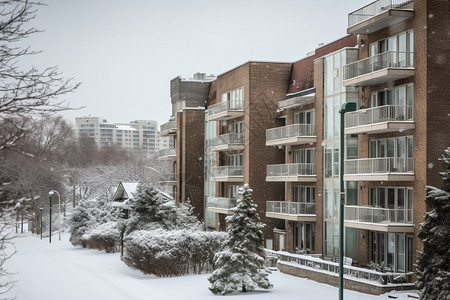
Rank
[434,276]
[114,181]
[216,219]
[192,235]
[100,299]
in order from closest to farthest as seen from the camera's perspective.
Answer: [434,276] < [100,299] < [192,235] < [216,219] < [114,181]

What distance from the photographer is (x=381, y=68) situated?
29.9m

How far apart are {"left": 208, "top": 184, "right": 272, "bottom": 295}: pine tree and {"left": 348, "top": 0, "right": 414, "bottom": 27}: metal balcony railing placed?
1067 centimetres

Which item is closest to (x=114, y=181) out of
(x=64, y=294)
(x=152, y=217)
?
(x=152, y=217)

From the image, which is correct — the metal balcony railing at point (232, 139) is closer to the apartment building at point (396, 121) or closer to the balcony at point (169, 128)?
the balcony at point (169, 128)

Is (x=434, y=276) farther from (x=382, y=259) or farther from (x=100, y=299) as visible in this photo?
(x=100, y=299)

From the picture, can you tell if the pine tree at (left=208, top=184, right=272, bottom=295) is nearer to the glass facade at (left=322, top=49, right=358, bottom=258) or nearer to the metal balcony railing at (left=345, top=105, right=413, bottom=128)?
the metal balcony railing at (left=345, top=105, right=413, bottom=128)

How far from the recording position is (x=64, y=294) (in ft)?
94.0

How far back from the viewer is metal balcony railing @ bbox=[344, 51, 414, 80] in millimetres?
29016

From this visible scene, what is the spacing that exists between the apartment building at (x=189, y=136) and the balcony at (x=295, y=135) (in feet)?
57.5

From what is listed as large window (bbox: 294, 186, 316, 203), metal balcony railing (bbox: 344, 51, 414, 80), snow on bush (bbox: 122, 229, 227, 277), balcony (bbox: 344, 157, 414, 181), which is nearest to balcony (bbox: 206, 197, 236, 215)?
large window (bbox: 294, 186, 316, 203)

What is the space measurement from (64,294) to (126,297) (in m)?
3.25

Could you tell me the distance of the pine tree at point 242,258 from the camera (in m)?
27.9

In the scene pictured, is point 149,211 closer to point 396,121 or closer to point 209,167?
point 209,167

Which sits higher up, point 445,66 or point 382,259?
point 445,66
